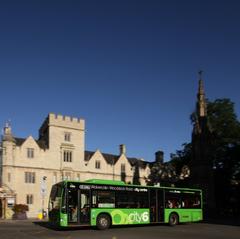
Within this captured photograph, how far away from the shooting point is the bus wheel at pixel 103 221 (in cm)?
2811

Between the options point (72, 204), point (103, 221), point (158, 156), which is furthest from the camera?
point (158, 156)

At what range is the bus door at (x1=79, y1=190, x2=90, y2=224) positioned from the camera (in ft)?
89.5

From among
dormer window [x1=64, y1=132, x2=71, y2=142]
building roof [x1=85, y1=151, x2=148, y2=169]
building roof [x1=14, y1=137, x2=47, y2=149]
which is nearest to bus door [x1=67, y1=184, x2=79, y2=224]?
building roof [x1=14, y1=137, x2=47, y2=149]

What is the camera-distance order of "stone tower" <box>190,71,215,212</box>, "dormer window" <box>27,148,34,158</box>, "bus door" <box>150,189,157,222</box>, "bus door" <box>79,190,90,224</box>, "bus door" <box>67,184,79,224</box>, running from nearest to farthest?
1. "bus door" <box>67,184,79,224</box>
2. "bus door" <box>79,190,90,224</box>
3. "bus door" <box>150,189,157,222</box>
4. "stone tower" <box>190,71,215,212</box>
5. "dormer window" <box>27,148,34,158</box>

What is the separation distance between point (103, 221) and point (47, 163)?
39.3 meters

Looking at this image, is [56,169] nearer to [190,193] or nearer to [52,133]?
[52,133]

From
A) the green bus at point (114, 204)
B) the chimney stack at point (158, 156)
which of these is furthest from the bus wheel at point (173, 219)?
the chimney stack at point (158, 156)

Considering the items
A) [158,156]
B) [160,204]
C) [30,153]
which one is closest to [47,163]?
[30,153]

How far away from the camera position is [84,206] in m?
27.5

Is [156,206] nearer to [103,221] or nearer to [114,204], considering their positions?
[114,204]

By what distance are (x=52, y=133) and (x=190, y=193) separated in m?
37.9

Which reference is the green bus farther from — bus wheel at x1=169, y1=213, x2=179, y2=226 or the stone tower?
the stone tower

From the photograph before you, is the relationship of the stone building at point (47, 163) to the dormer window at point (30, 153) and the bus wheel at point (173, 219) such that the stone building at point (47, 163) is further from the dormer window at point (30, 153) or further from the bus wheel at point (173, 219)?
the bus wheel at point (173, 219)

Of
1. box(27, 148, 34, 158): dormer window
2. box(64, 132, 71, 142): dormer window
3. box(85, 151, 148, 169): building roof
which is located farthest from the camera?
box(85, 151, 148, 169): building roof
